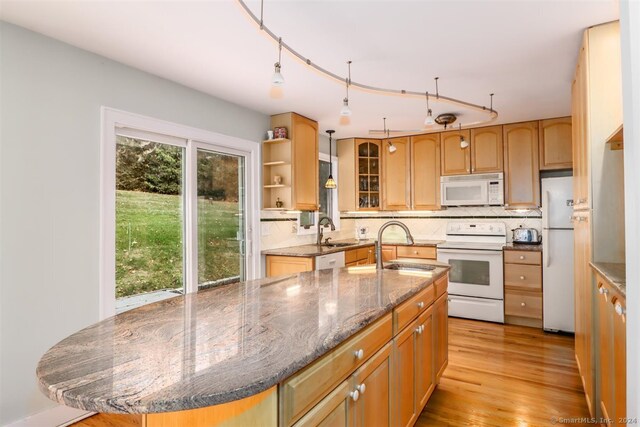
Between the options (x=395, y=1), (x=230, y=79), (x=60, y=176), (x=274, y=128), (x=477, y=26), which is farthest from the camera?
(x=274, y=128)

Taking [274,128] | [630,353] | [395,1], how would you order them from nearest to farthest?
[630,353], [395,1], [274,128]

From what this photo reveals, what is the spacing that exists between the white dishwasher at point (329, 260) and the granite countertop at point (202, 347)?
1.95 m

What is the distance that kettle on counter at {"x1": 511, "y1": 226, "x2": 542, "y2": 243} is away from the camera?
4.43 m

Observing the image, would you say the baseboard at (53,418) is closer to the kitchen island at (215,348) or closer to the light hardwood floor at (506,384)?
the light hardwood floor at (506,384)

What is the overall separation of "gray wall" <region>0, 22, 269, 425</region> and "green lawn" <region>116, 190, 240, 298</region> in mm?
297

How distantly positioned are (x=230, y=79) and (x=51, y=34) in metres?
1.18

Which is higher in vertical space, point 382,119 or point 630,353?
point 382,119

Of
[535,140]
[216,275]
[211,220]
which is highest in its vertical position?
[535,140]

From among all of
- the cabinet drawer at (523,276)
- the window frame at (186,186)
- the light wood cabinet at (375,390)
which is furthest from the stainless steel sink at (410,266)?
the cabinet drawer at (523,276)

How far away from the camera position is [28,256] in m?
2.17

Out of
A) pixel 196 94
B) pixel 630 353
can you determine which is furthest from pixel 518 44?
pixel 196 94

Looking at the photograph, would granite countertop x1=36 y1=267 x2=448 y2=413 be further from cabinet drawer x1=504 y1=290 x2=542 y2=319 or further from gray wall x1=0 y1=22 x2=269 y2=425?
cabinet drawer x1=504 y1=290 x2=542 y2=319

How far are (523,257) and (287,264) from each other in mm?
2627

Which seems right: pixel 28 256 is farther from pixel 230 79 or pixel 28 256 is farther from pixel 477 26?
pixel 477 26
